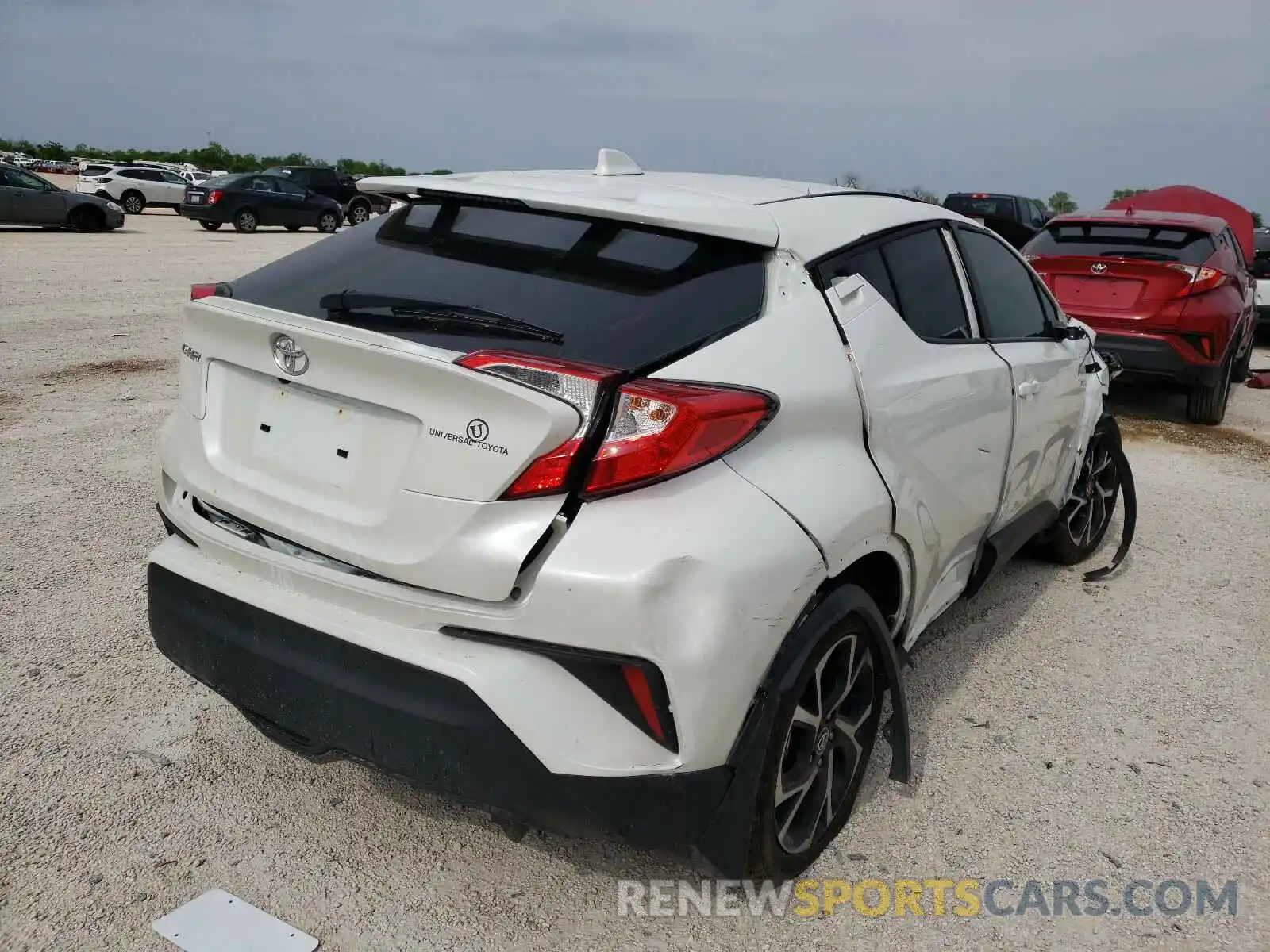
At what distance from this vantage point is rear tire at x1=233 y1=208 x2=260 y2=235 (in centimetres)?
2511

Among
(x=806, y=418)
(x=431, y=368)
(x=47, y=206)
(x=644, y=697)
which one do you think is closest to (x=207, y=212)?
(x=47, y=206)

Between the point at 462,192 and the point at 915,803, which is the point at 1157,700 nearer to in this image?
the point at 915,803

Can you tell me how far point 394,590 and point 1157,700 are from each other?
2.79 m

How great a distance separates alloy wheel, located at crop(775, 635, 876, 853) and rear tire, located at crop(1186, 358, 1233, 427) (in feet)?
21.3

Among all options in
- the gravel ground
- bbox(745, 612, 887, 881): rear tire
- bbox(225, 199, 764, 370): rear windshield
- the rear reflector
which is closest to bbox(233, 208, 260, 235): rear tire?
the gravel ground

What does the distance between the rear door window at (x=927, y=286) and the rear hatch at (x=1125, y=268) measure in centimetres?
503

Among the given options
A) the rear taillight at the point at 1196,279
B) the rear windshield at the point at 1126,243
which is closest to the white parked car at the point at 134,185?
the rear windshield at the point at 1126,243

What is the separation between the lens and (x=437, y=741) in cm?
218

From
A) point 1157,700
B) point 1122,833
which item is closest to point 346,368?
point 1122,833

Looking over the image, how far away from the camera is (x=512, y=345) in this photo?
2217 mm

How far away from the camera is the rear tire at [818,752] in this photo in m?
2.36

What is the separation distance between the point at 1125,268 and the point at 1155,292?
28 centimetres

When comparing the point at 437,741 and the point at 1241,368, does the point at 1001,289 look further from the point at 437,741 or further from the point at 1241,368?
the point at 1241,368

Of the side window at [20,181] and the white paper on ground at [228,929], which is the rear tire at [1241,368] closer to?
the white paper on ground at [228,929]
